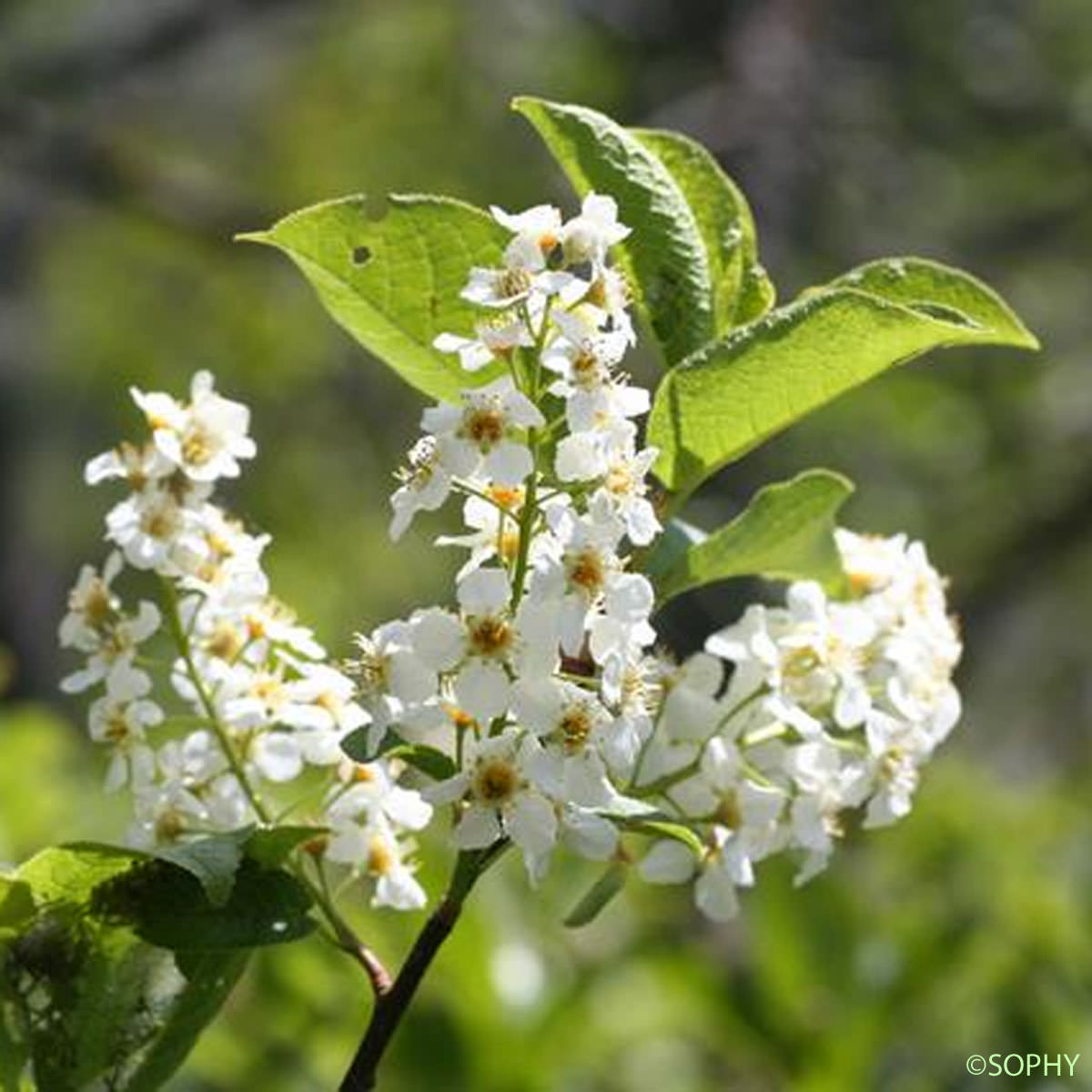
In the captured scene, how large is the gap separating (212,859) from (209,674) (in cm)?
24

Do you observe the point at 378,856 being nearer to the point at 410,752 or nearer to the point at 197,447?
the point at 410,752

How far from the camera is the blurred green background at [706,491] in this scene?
315 centimetres

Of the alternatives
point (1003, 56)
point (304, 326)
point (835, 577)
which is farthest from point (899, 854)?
point (304, 326)

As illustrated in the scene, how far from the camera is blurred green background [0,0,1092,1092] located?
3152 mm

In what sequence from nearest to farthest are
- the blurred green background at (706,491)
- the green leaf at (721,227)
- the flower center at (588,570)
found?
the flower center at (588,570), the green leaf at (721,227), the blurred green background at (706,491)

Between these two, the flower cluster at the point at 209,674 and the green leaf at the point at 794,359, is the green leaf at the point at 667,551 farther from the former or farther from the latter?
the flower cluster at the point at 209,674

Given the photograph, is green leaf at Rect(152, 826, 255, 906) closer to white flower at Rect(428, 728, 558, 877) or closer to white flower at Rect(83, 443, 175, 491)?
white flower at Rect(428, 728, 558, 877)

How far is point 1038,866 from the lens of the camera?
3.92 metres

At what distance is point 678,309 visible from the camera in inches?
63.1

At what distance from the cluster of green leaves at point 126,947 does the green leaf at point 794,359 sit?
0.38m

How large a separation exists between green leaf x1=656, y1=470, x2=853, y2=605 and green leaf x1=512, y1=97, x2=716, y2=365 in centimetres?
13

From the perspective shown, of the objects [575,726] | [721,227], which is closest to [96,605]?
[575,726]

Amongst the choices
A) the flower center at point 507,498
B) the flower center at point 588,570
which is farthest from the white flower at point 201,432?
the flower center at point 588,570

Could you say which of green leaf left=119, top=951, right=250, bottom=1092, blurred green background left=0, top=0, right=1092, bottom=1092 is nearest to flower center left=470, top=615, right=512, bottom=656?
green leaf left=119, top=951, right=250, bottom=1092
